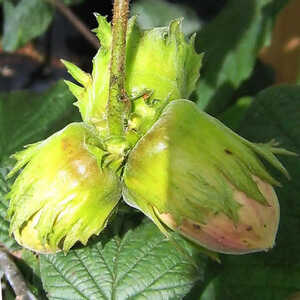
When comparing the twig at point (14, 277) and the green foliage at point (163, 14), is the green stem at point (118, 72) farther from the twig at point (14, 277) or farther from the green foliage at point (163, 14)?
the green foliage at point (163, 14)

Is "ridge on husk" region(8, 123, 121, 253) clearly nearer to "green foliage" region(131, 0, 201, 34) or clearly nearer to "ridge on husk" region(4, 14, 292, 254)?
"ridge on husk" region(4, 14, 292, 254)

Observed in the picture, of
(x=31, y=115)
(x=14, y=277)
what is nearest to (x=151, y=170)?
(x=14, y=277)

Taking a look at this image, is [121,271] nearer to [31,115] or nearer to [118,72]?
[118,72]

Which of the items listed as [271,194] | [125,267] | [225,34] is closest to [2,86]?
[225,34]

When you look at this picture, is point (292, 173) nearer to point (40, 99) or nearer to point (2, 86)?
point (40, 99)

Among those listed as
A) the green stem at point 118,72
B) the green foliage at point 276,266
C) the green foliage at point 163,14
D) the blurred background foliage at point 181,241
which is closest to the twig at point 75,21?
the blurred background foliage at point 181,241

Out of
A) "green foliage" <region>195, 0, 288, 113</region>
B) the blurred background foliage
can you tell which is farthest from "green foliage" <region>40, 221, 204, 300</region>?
"green foliage" <region>195, 0, 288, 113</region>
